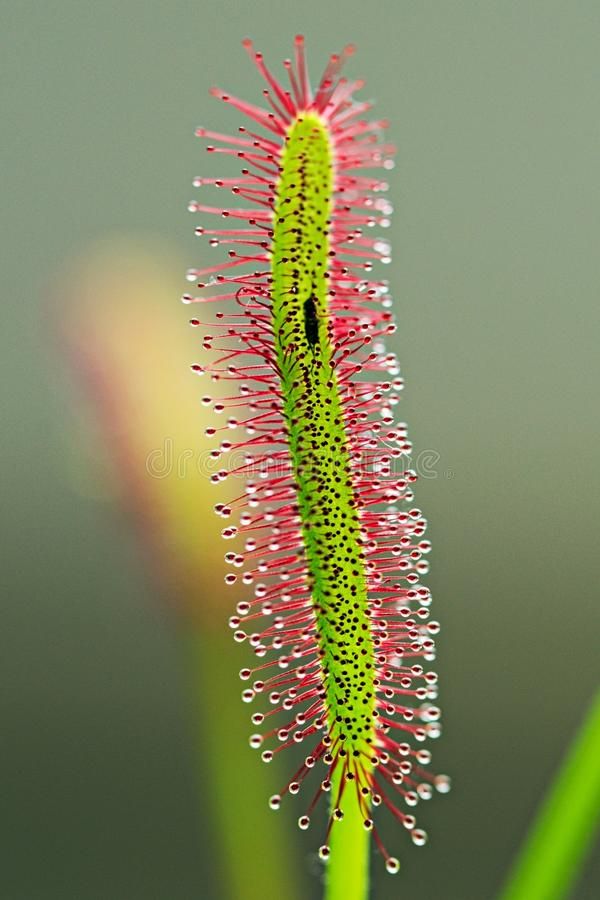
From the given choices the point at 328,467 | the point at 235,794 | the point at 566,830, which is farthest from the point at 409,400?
the point at 328,467

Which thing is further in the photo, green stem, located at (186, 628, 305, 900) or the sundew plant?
green stem, located at (186, 628, 305, 900)

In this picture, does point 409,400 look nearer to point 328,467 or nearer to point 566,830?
point 566,830

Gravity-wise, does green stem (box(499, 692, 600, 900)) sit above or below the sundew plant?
below

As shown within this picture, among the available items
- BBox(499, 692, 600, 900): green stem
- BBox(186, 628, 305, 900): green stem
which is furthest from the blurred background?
BBox(499, 692, 600, 900): green stem

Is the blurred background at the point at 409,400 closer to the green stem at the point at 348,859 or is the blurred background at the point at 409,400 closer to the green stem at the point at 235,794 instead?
the green stem at the point at 235,794

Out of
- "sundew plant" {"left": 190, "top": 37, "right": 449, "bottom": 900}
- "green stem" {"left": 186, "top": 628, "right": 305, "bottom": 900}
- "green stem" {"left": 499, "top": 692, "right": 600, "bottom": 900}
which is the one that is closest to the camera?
"sundew plant" {"left": 190, "top": 37, "right": 449, "bottom": 900}

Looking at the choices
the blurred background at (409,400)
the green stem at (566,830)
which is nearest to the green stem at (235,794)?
the green stem at (566,830)

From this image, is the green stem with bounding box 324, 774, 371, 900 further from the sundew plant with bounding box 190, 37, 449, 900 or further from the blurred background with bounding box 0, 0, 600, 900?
the blurred background with bounding box 0, 0, 600, 900
